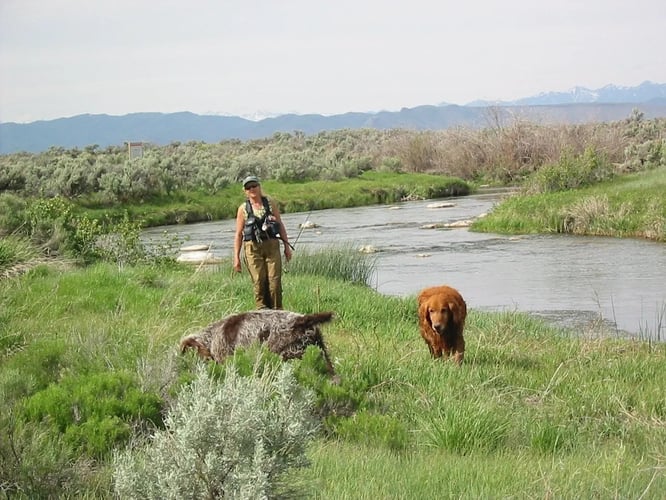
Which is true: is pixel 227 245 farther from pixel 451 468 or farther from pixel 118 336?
pixel 451 468

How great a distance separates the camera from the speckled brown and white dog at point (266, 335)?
8.20 metres

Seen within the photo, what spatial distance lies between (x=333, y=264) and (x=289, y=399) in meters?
14.0

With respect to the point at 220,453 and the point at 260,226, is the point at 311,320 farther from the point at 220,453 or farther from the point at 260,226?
the point at 220,453

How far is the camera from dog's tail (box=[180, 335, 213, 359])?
328 inches

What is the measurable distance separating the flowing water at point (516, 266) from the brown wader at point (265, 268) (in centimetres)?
393

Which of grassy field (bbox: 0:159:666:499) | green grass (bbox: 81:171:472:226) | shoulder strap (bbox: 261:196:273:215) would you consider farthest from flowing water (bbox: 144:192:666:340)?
shoulder strap (bbox: 261:196:273:215)

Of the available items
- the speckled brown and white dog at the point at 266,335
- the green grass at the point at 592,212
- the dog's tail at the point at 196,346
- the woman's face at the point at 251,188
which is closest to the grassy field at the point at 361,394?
the dog's tail at the point at 196,346

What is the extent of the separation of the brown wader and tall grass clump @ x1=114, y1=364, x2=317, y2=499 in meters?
7.67

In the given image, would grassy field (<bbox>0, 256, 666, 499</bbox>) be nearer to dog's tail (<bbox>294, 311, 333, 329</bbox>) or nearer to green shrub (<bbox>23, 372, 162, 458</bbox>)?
green shrub (<bbox>23, 372, 162, 458</bbox>)

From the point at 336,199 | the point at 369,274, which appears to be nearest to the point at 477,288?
the point at 369,274

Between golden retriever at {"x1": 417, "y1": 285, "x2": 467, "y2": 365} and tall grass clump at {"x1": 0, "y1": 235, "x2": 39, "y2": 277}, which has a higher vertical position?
tall grass clump at {"x1": 0, "y1": 235, "x2": 39, "y2": 277}

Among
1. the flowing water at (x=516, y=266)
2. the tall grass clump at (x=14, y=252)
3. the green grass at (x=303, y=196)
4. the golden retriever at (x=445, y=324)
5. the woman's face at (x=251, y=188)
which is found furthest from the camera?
the green grass at (x=303, y=196)

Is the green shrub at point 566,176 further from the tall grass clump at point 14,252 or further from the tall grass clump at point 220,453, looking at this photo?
the tall grass clump at point 220,453

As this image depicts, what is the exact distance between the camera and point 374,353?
9.40 meters
